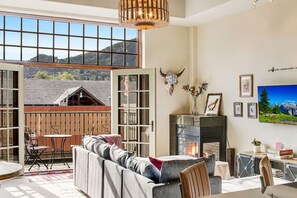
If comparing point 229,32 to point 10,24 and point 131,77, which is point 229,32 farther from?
point 10,24

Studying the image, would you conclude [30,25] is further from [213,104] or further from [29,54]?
[213,104]

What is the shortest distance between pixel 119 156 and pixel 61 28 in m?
3.70

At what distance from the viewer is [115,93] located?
6855mm

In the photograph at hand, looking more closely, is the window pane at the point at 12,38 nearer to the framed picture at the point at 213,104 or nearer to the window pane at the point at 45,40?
the window pane at the point at 45,40

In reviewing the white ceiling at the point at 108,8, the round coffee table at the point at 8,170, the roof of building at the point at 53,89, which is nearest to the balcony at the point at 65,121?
the roof of building at the point at 53,89

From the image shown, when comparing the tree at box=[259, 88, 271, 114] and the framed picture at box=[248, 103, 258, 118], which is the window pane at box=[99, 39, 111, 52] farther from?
the tree at box=[259, 88, 271, 114]

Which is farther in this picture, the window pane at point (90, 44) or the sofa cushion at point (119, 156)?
the window pane at point (90, 44)

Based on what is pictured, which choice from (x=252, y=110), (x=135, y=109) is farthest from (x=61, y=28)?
(x=252, y=110)

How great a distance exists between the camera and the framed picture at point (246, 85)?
19.1 feet

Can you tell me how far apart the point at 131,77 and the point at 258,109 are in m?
2.68

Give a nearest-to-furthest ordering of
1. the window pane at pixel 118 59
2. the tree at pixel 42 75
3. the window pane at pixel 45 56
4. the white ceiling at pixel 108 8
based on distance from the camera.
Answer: the white ceiling at pixel 108 8
the window pane at pixel 45 56
the window pane at pixel 118 59
the tree at pixel 42 75

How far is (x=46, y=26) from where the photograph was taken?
6.43m

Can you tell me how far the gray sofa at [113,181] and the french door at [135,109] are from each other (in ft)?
6.10

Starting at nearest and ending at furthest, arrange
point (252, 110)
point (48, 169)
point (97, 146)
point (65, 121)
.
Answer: point (97, 146) → point (252, 110) → point (48, 169) → point (65, 121)
